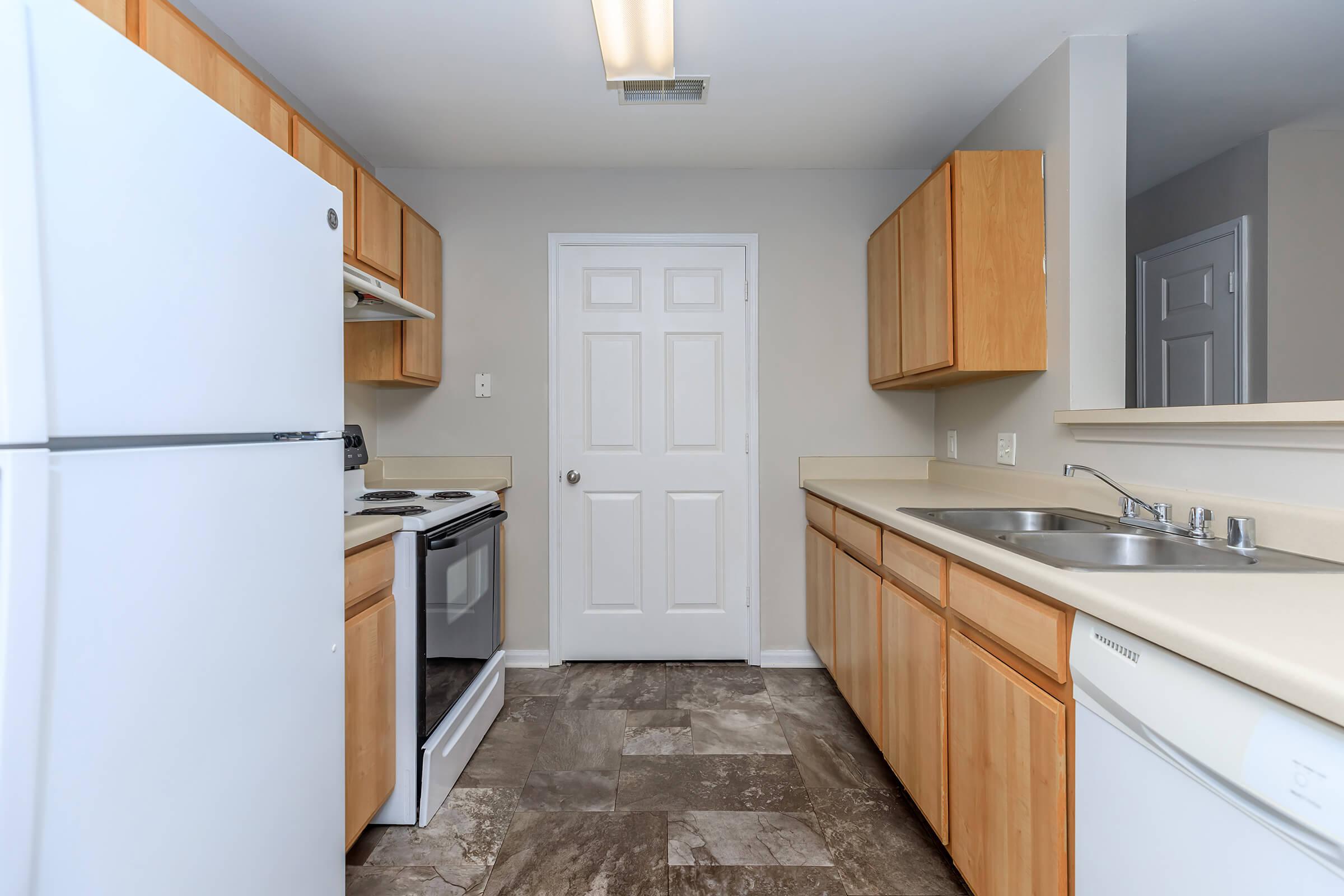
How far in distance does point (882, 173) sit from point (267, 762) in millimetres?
3212

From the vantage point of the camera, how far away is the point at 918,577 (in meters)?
1.67

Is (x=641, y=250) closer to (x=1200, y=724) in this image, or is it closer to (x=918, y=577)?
(x=918, y=577)

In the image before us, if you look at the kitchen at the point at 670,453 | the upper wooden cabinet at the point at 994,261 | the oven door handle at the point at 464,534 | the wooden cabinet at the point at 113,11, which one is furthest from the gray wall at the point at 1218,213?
the wooden cabinet at the point at 113,11

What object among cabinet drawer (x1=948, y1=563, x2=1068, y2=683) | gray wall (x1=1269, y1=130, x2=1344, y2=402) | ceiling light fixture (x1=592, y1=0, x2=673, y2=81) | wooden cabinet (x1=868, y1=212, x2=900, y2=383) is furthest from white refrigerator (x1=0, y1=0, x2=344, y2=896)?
gray wall (x1=1269, y1=130, x2=1344, y2=402)

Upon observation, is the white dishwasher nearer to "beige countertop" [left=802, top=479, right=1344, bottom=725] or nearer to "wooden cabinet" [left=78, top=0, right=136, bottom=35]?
"beige countertop" [left=802, top=479, right=1344, bottom=725]

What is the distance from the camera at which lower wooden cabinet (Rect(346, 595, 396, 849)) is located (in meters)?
1.52

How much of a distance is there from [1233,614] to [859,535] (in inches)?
53.8

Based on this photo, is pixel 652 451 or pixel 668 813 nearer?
pixel 668 813

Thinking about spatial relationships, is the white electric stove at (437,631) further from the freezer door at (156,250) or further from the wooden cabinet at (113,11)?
the wooden cabinet at (113,11)

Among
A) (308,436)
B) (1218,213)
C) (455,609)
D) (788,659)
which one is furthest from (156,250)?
(1218,213)

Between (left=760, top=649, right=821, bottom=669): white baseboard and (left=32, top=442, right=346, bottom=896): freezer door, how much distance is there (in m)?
2.20

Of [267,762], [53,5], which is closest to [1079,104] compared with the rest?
[53,5]

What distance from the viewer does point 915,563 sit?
1.70 metres

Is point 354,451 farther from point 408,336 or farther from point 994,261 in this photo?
point 994,261
